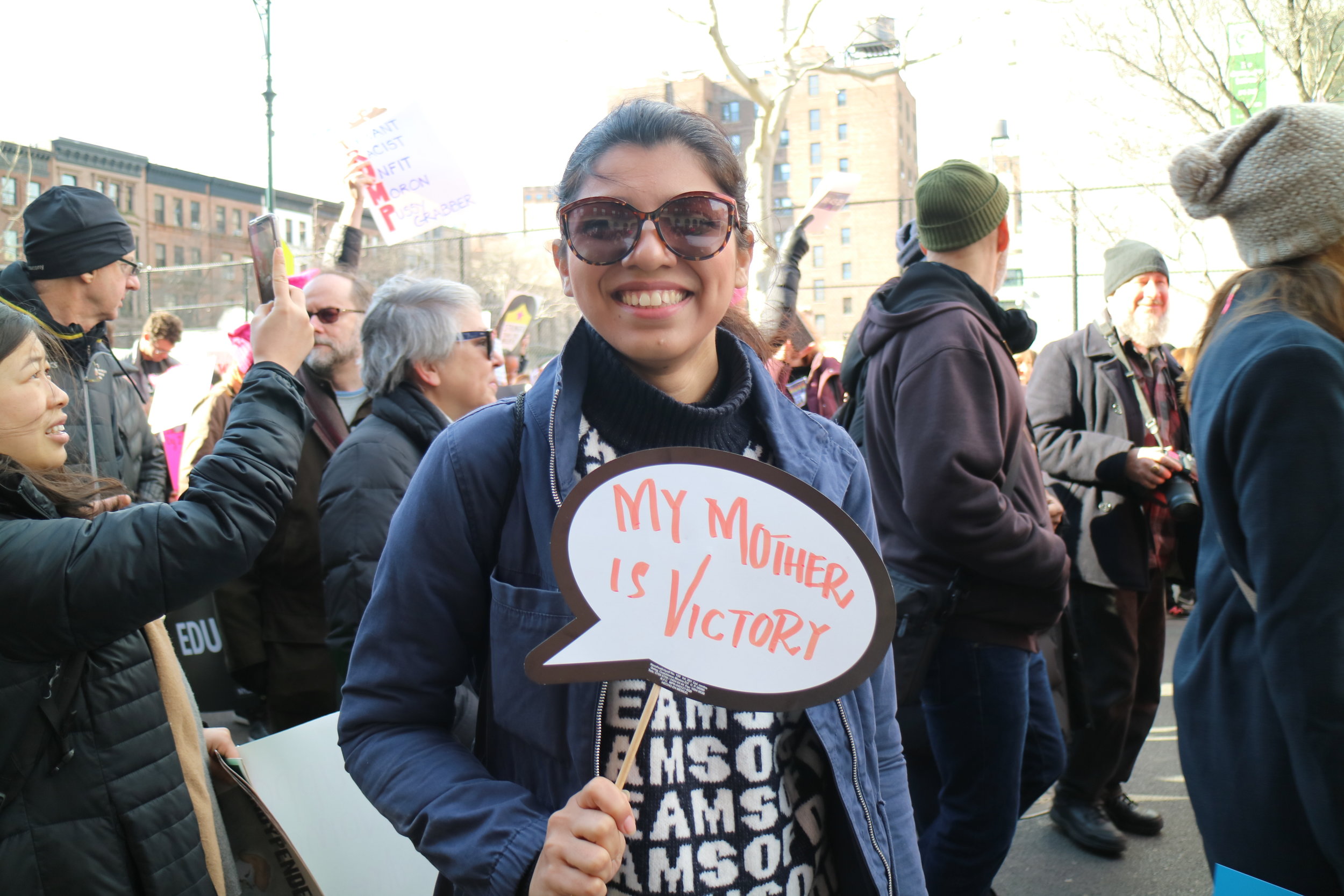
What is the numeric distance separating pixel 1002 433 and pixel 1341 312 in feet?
3.08

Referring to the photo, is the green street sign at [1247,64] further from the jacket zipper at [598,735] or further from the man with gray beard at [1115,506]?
the jacket zipper at [598,735]

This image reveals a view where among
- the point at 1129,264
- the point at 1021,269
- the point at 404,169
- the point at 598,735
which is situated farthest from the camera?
the point at 1021,269

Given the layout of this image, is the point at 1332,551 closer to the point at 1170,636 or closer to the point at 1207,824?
the point at 1207,824

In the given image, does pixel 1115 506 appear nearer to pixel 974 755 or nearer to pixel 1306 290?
pixel 974 755

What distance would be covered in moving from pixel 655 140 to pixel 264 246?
3.73 ft

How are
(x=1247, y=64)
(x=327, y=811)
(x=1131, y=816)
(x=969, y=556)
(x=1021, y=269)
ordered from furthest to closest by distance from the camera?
1. (x=1021, y=269)
2. (x=1247, y=64)
3. (x=1131, y=816)
4. (x=969, y=556)
5. (x=327, y=811)

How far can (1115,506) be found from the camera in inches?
147

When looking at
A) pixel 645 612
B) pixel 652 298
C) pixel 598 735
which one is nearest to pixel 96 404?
pixel 652 298

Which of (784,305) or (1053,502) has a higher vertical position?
(784,305)

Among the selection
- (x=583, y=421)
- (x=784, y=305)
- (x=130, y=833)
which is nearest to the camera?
(x=583, y=421)

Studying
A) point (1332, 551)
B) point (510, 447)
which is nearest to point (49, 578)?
point (510, 447)

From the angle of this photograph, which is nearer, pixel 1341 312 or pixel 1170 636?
pixel 1341 312

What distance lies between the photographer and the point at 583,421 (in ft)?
4.88

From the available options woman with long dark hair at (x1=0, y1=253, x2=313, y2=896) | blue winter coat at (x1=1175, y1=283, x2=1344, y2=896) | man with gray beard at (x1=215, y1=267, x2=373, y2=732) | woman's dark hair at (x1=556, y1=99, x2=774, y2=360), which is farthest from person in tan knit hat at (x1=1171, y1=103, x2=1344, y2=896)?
man with gray beard at (x1=215, y1=267, x2=373, y2=732)
